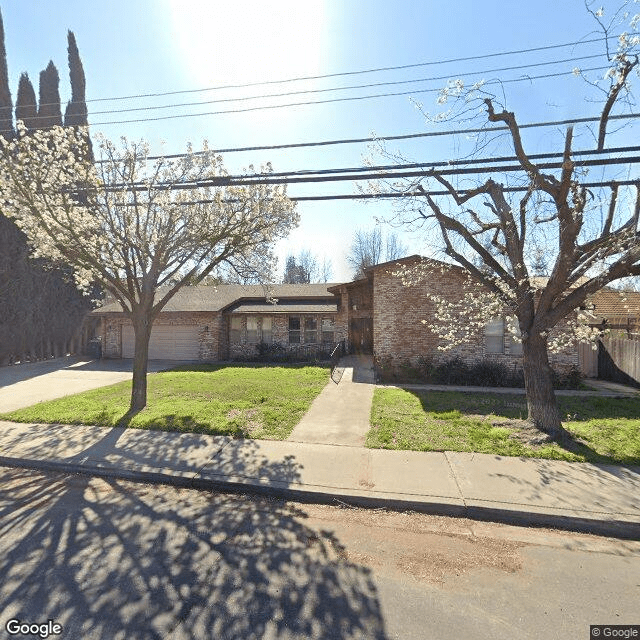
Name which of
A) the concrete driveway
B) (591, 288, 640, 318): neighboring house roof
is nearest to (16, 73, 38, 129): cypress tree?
the concrete driveway

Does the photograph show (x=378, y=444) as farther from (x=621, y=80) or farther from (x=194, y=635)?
(x=621, y=80)

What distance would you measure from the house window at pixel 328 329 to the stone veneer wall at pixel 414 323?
484 cm

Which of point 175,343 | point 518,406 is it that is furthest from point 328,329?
point 518,406

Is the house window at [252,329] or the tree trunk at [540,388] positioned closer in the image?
the tree trunk at [540,388]

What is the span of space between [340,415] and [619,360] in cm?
1156

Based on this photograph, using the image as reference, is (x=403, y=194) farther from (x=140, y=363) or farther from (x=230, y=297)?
(x=230, y=297)

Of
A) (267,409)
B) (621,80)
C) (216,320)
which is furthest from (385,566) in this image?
(216,320)

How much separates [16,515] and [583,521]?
264 inches

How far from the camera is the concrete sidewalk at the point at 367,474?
13.7 feet

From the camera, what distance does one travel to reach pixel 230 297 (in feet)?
66.2

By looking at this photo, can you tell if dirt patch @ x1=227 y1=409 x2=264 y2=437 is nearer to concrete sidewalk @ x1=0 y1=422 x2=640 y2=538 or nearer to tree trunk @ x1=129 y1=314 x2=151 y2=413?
concrete sidewalk @ x1=0 y1=422 x2=640 y2=538

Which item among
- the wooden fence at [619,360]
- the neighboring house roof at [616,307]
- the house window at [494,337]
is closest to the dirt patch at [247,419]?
the house window at [494,337]

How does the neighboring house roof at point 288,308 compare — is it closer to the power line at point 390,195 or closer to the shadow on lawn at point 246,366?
the shadow on lawn at point 246,366

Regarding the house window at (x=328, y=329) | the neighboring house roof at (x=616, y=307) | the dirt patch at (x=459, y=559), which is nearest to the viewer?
the dirt patch at (x=459, y=559)
